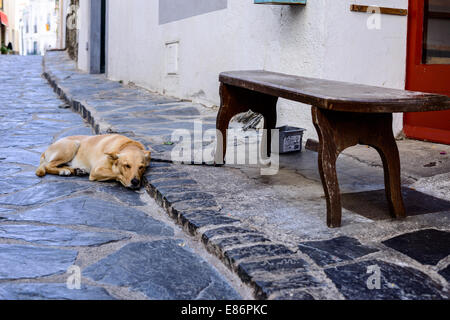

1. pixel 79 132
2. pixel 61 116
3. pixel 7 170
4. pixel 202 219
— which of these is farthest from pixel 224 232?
pixel 61 116

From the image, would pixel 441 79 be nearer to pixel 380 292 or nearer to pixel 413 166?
pixel 413 166

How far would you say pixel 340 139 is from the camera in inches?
98.7

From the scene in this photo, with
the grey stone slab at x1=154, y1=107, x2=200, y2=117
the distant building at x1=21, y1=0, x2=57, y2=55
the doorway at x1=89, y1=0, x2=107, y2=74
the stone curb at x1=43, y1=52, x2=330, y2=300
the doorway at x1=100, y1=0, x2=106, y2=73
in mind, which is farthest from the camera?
the distant building at x1=21, y1=0, x2=57, y2=55

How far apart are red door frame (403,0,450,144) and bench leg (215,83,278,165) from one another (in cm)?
166

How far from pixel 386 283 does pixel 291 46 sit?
3348 mm

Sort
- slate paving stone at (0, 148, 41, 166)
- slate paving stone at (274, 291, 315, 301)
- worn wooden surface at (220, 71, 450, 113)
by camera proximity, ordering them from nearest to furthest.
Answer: slate paving stone at (274, 291, 315, 301), worn wooden surface at (220, 71, 450, 113), slate paving stone at (0, 148, 41, 166)

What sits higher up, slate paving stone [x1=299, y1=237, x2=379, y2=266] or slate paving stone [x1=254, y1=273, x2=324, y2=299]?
slate paving stone [x1=299, y1=237, x2=379, y2=266]

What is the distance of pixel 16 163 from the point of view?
4238 mm

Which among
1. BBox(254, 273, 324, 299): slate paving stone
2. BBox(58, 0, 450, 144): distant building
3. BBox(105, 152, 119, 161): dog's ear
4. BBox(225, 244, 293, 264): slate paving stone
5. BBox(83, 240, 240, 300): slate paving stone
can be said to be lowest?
BBox(83, 240, 240, 300): slate paving stone

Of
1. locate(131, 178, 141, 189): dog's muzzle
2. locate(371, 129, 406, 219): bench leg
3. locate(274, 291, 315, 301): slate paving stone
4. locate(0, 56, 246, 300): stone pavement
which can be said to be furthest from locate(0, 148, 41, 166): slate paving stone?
locate(274, 291, 315, 301): slate paving stone

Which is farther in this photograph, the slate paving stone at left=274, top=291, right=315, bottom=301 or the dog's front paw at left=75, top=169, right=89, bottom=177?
the dog's front paw at left=75, top=169, right=89, bottom=177

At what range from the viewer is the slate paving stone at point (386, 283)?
73.1 inches

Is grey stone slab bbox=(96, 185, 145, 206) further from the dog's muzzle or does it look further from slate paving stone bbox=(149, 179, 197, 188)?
slate paving stone bbox=(149, 179, 197, 188)

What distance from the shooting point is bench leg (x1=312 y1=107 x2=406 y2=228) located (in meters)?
2.48
